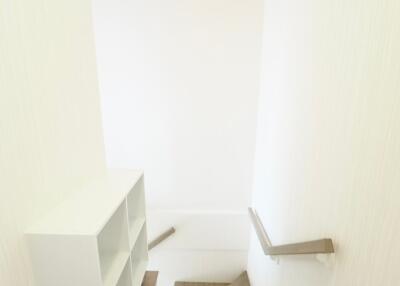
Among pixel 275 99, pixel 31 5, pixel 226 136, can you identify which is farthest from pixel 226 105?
pixel 31 5

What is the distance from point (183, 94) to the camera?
7.61ft

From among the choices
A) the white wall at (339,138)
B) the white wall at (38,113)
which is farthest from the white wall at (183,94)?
the white wall at (38,113)

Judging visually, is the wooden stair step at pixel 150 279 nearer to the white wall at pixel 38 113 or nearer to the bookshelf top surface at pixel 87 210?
the bookshelf top surface at pixel 87 210

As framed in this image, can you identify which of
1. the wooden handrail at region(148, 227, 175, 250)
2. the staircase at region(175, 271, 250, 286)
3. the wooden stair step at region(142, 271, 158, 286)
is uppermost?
the wooden stair step at region(142, 271, 158, 286)

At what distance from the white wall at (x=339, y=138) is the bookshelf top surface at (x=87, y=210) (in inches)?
34.7

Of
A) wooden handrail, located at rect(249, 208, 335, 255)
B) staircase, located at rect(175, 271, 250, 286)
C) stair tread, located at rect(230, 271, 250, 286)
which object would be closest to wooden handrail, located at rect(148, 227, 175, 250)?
staircase, located at rect(175, 271, 250, 286)

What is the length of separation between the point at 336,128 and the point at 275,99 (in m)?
0.86

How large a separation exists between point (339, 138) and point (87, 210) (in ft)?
3.34

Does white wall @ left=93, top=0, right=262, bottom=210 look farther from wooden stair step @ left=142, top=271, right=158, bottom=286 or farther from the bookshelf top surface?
the bookshelf top surface

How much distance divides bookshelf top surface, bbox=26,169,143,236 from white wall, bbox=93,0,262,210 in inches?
43.0

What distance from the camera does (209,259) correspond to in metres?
2.71

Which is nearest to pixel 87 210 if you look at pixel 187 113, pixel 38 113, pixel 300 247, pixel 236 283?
pixel 38 113

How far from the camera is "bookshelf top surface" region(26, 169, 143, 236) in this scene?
852 millimetres

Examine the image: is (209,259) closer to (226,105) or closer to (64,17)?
(226,105)
